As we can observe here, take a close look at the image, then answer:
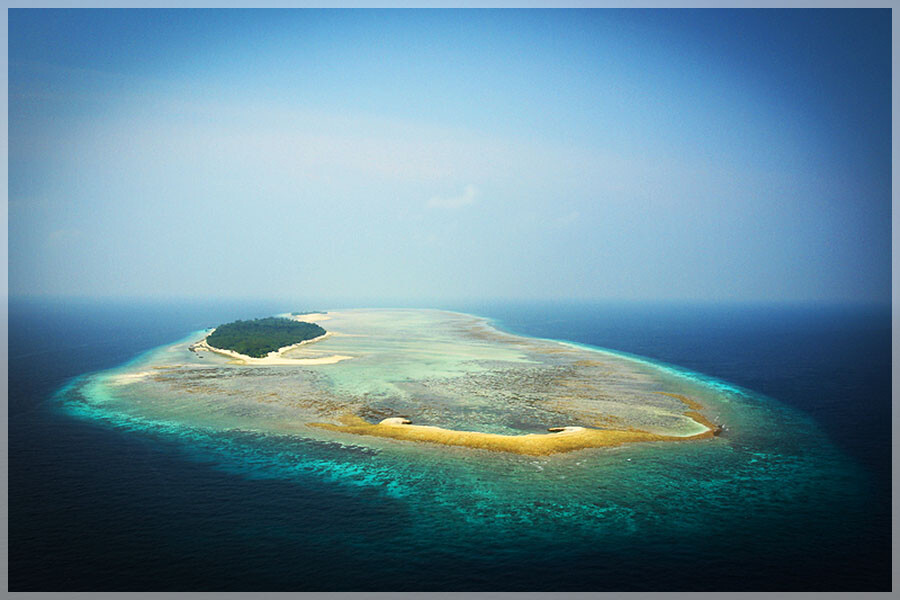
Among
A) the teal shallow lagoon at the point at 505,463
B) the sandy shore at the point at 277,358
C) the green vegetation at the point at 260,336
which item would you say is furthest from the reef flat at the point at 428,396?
the green vegetation at the point at 260,336

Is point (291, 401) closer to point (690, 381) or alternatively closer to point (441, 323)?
point (690, 381)

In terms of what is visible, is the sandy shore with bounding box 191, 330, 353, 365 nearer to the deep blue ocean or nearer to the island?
the island

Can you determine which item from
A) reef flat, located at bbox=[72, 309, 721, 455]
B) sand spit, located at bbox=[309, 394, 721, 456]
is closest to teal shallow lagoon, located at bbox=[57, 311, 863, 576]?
reef flat, located at bbox=[72, 309, 721, 455]

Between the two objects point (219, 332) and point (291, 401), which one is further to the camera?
point (219, 332)

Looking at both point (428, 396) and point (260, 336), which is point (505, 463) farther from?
point (260, 336)

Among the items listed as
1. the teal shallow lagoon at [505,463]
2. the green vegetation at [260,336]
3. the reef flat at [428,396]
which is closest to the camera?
the teal shallow lagoon at [505,463]

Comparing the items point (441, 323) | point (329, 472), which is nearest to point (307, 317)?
point (441, 323)

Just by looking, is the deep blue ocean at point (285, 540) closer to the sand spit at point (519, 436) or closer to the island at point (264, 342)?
the sand spit at point (519, 436)
